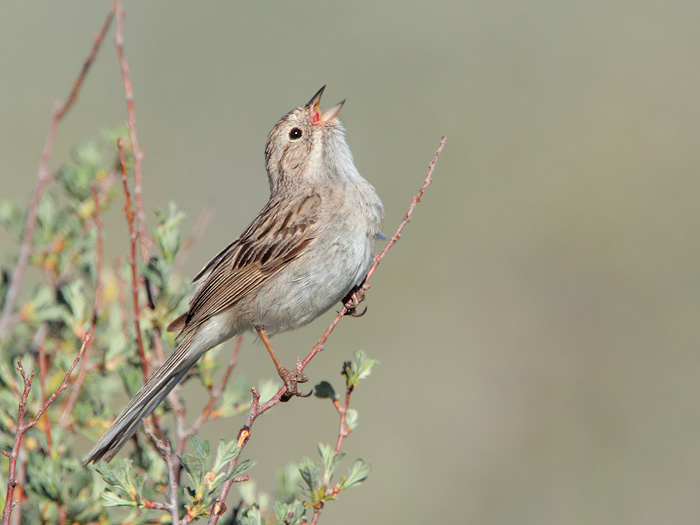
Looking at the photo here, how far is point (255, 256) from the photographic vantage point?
4535mm

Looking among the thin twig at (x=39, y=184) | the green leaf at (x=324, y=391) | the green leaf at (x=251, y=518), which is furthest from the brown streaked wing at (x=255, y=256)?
the green leaf at (x=251, y=518)

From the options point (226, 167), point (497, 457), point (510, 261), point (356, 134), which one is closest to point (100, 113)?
point (226, 167)

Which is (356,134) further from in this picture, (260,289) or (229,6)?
(260,289)

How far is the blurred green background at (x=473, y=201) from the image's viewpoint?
706 centimetres

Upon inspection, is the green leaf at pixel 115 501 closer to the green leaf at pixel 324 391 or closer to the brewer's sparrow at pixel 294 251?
the green leaf at pixel 324 391

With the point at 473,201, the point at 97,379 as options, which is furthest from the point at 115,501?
the point at 473,201

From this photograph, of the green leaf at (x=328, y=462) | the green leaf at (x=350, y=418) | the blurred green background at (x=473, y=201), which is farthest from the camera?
the blurred green background at (x=473, y=201)

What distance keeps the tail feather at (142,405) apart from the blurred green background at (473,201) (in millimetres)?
3230

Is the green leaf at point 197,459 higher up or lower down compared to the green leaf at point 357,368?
lower down

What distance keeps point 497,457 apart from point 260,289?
3522 millimetres

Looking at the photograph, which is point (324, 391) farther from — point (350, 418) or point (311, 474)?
point (311, 474)

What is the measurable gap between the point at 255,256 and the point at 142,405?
125cm

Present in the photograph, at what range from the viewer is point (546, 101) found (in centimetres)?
1047

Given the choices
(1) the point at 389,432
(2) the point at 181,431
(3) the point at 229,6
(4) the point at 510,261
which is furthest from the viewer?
(3) the point at 229,6
